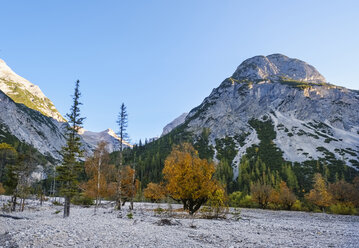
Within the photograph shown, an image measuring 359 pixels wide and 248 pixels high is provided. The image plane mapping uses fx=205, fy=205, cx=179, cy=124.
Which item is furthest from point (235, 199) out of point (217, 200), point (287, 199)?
point (217, 200)

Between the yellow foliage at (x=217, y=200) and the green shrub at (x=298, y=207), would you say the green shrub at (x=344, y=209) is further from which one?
the yellow foliage at (x=217, y=200)

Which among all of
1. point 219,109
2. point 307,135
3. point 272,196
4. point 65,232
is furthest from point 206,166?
point 219,109

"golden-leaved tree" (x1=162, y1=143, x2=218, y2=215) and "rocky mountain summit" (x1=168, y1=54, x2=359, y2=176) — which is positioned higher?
"rocky mountain summit" (x1=168, y1=54, x2=359, y2=176)

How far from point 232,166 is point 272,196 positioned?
57.0 meters

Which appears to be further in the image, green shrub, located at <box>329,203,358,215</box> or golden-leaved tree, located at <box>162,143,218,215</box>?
green shrub, located at <box>329,203,358,215</box>

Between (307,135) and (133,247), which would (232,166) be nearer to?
(307,135)

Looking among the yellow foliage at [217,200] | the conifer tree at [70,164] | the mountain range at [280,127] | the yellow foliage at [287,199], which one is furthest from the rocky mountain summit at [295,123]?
the conifer tree at [70,164]

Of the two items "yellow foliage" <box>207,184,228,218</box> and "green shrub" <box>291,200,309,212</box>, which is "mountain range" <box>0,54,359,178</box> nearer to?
"green shrub" <box>291,200,309,212</box>

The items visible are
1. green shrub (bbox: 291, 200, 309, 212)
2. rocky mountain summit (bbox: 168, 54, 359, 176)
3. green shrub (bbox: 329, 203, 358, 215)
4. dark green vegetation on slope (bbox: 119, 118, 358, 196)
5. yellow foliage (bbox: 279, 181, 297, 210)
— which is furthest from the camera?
rocky mountain summit (bbox: 168, 54, 359, 176)

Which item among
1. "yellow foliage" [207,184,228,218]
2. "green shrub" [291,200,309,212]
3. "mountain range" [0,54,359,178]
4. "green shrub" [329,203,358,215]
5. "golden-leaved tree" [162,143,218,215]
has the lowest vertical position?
"green shrub" [291,200,309,212]

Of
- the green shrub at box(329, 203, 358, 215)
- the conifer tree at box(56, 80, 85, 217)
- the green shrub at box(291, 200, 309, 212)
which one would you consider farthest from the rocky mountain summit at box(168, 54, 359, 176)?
the conifer tree at box(56, 80, 85, 217)

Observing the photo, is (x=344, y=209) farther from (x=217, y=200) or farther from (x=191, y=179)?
(x=191, y=179)

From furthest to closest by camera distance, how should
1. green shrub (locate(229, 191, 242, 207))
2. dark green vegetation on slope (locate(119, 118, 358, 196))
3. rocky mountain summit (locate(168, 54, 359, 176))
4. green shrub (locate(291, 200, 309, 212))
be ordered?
rocky mountain summit (locate(168, 54, 359, 176)) < dark green vegetation on slope (locate(119, 118, 358, 196)) < green shrub (locate(229, 191, 242, 207)) < green shrub (locate(291, 200, 309, 212))

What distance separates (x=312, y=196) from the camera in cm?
5584
